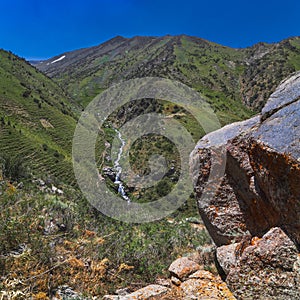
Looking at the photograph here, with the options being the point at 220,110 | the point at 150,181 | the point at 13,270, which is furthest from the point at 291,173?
the point at 220,110

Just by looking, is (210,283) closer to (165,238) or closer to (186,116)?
(165,238)

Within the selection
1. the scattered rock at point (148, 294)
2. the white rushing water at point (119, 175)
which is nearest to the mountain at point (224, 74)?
the white rushing water at point (119, 175)

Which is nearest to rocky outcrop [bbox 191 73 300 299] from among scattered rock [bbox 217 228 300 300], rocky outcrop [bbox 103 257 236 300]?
scattered rock [bbox 217 228 300 300]

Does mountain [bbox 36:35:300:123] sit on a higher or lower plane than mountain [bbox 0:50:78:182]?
higher

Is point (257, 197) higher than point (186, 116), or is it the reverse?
point (186, 116)

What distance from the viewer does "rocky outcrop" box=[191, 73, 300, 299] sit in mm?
3273

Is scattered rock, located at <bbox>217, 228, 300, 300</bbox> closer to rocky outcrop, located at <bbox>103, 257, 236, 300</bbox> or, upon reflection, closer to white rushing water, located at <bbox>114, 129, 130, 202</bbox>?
rocky outcrop, located at <bbox>103, 257, 236, 300</bbox>

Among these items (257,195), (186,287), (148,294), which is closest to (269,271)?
(257,195)

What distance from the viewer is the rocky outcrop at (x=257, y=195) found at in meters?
3.27

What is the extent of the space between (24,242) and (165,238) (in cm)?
380

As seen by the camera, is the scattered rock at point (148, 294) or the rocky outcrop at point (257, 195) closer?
the rocky outcrop at point (257, 195)

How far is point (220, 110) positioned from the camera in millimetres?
73000

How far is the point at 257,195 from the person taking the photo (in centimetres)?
423

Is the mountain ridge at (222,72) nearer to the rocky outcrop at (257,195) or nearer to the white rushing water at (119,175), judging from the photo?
the white rushing water at (119,175)
